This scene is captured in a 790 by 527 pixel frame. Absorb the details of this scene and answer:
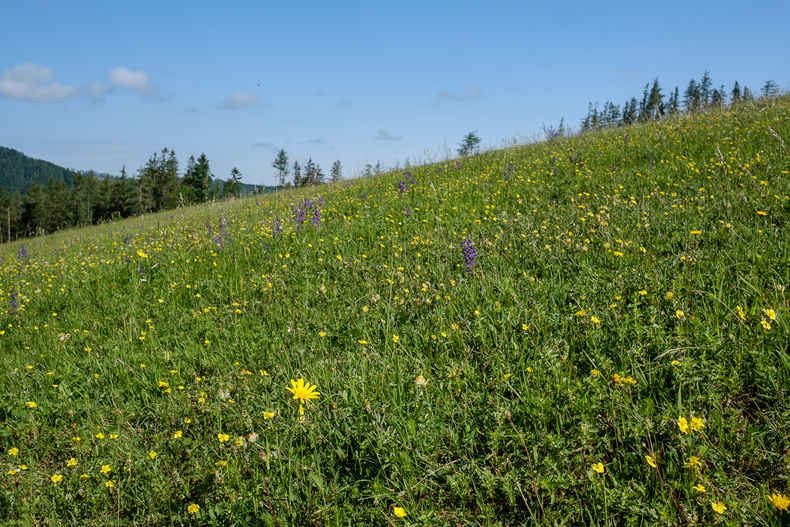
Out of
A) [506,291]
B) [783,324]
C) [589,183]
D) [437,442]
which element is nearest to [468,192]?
[589,183]

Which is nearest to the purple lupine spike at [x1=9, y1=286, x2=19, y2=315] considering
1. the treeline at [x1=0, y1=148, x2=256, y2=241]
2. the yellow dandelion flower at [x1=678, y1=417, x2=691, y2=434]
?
the yellow dandelion flower at [x1=678, y1=417, x2=691, y2=434]

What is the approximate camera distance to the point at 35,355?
371cm

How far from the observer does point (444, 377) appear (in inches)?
92.9

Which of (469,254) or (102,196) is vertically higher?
(102,196)

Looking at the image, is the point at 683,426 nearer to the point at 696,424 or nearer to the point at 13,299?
the point at 696,424

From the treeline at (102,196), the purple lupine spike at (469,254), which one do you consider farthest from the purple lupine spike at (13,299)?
the treeline at (102,196)

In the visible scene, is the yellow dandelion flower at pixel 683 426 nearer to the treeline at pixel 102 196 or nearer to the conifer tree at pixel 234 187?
the conifer tree at pixel 234 187

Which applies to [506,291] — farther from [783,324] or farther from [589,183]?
[589,183]

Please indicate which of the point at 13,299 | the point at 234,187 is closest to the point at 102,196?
the point at 234,187

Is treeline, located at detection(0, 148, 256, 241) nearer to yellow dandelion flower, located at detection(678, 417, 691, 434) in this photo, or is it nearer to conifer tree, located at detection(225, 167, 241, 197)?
conifer tree, located at detection(225, 167, 241, 197)

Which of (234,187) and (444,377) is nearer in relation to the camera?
(444,377)

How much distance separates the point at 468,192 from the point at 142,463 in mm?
5285

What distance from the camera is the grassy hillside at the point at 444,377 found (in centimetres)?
174

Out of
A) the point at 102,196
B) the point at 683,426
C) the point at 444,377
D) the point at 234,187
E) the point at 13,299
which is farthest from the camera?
the point at 102,196
